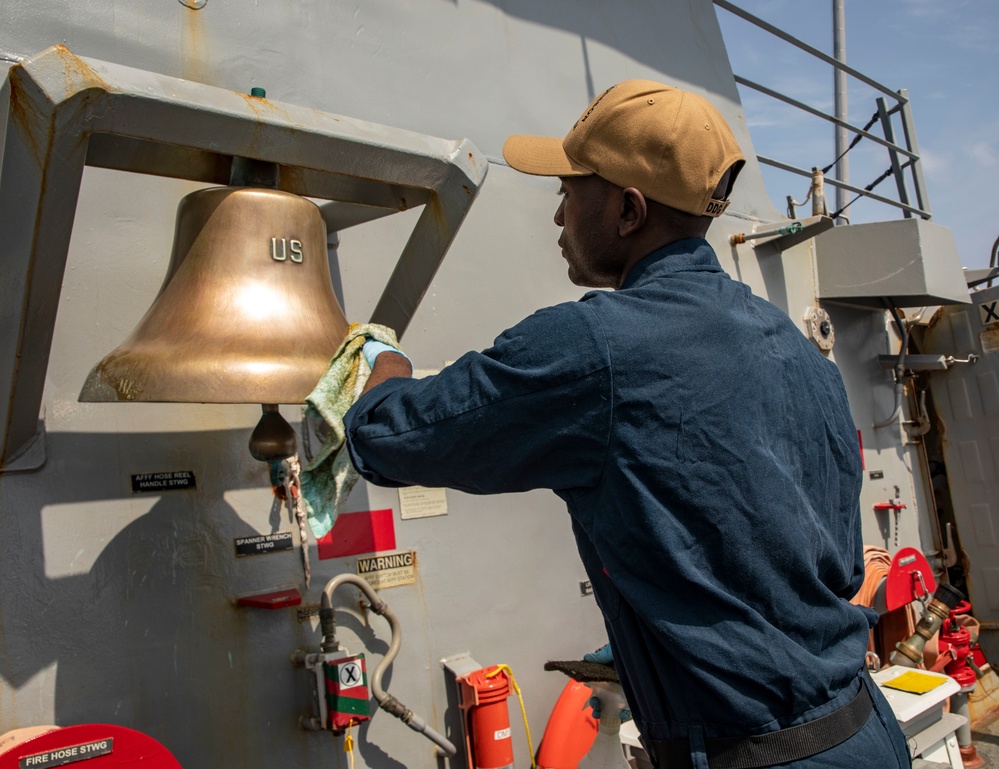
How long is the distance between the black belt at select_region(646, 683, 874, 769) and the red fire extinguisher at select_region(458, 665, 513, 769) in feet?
4.31

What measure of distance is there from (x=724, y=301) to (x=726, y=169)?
0.25m

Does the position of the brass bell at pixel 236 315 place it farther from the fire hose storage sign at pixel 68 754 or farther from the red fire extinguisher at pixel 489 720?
the red fire extinguisher at pixel 489 720

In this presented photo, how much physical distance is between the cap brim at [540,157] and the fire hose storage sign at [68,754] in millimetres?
1500

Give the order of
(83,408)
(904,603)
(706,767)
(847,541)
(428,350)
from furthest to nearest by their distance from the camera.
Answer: (904,603), (428,350), (83,408), (847,541), (706,767)

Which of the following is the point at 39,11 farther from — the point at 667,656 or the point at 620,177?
the point at 667,656

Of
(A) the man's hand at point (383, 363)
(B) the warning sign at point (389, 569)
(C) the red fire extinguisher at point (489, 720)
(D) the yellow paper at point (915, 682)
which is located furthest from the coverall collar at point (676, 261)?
(D) the yellow paper at point (915, 682)

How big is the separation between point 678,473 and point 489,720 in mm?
1604

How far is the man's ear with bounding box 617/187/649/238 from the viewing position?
1.41 metres

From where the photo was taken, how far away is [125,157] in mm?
1853

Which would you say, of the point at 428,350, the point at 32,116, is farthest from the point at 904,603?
the point at 32,116

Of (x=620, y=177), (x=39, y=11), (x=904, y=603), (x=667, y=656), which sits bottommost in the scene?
(x=904, y=603)

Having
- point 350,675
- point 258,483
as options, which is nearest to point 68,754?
point 350,675

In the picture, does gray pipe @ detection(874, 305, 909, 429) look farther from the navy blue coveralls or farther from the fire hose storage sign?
the fire hose storage sign

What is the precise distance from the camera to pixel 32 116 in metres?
1.50
